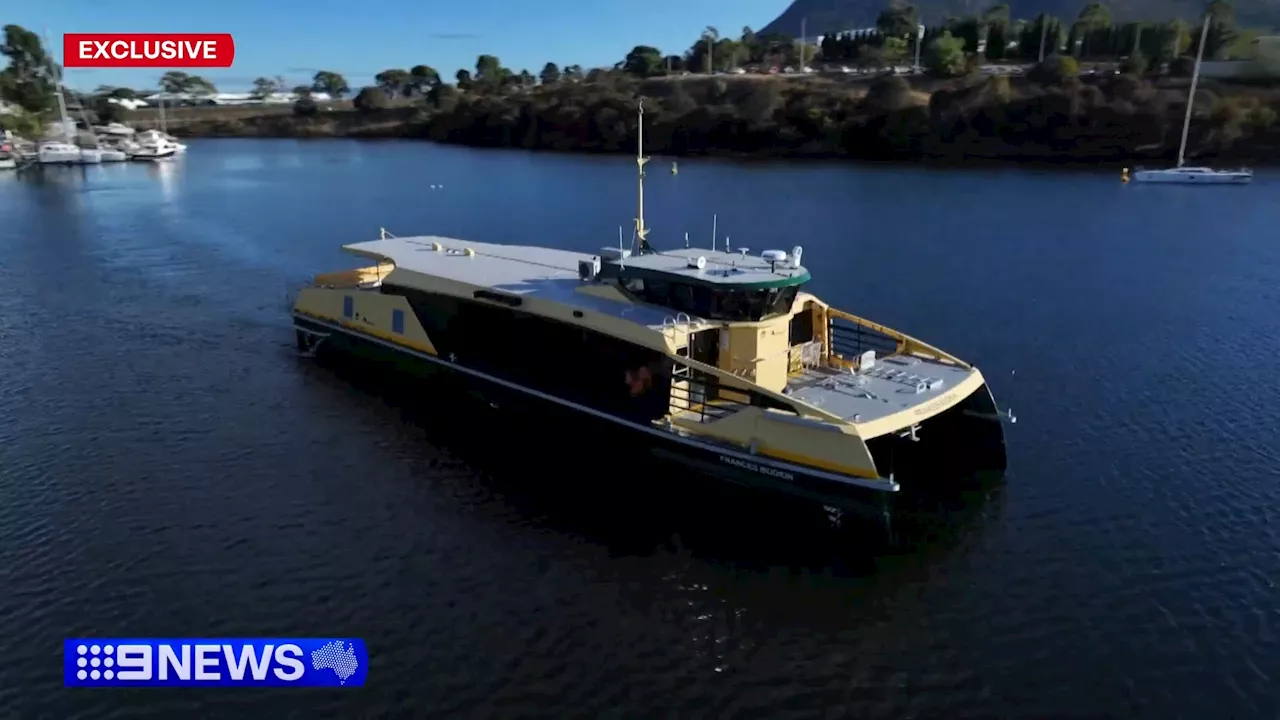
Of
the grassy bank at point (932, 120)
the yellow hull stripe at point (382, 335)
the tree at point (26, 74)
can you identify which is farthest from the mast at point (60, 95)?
the yellow hull stripe at point (382, 335)

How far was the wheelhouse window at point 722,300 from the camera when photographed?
74.6 ft

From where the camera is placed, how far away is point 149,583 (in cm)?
1928

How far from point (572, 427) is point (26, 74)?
175558 millimetres

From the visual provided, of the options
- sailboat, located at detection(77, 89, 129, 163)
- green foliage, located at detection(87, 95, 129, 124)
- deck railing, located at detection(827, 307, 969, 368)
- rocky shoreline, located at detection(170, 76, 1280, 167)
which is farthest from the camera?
green foliage, located at detection(87, 95, 129, 124)

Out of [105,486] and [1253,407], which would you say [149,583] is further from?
[1253,407]

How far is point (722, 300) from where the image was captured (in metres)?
23.0

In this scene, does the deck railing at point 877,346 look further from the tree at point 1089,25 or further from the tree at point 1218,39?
the tree at point 1089,25

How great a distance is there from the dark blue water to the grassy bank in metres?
71.6

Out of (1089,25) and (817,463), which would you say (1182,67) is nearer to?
(1089,25)

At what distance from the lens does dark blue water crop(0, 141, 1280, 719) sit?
53.6ft

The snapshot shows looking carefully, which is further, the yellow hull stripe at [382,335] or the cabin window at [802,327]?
the yellow hull stripe at [382,335]

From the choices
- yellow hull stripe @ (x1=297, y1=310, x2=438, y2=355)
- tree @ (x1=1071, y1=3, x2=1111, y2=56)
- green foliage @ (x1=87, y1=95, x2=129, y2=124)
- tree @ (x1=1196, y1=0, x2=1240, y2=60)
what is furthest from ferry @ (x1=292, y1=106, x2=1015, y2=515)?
green foliage @ (x1=87, y1=95, x2=129, y2=124)

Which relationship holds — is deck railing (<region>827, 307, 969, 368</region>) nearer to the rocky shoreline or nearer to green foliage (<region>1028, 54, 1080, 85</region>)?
the rocky shoreline

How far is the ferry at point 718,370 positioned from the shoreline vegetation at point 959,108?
92.8 meters
